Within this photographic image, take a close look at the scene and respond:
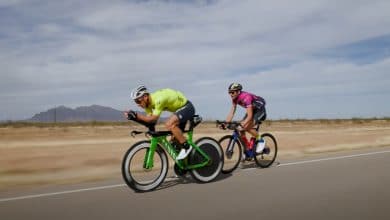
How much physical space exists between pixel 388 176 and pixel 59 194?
20.3 feet

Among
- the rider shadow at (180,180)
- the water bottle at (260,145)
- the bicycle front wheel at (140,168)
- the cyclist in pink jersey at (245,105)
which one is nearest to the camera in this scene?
A: the bicycle front wheel at (140,168)

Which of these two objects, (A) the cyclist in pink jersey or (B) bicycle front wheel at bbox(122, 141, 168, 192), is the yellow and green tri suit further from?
(A) the cyclist in pink jersey

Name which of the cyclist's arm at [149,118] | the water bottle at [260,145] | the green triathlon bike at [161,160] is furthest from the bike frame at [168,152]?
the water bottle at [260,145]

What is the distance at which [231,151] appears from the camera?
11.0 m

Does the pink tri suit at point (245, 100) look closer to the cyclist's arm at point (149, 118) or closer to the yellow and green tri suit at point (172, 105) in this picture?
the yellow and green tri suit at point (172, 105)

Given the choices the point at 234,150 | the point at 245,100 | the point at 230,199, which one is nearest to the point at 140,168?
the point at 230,199

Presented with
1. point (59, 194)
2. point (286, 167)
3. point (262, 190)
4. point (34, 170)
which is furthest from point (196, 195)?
point (34, 170)

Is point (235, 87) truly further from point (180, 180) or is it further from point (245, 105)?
point (180, 180)

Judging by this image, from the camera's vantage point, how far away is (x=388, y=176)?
9711 millimetres

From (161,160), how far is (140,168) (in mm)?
392

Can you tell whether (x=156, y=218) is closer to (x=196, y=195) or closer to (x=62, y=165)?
(x=196, y=195)

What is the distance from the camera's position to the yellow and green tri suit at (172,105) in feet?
27.4

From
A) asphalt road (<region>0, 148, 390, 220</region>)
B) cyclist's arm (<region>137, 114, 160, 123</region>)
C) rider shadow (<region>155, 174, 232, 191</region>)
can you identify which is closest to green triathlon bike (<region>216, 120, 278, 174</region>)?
rider shadow (<region>155, 174, 232, 191</region>)

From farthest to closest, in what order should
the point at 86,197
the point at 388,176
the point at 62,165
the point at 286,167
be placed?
the point at 62,165 → the point at 286,167 → the point at 388,176 → the point at 86,197
